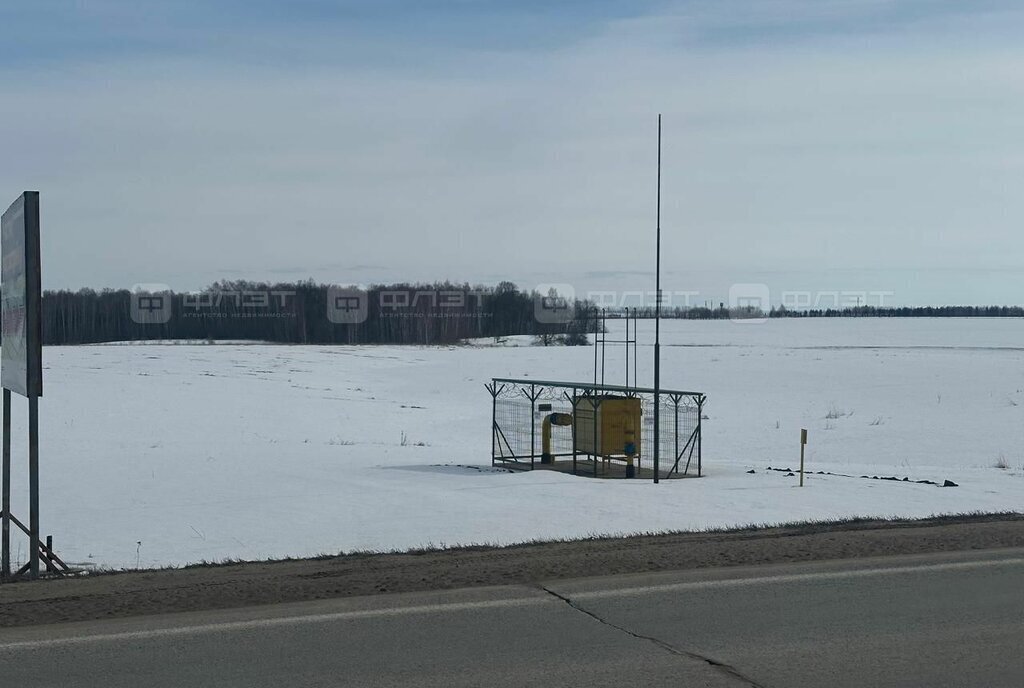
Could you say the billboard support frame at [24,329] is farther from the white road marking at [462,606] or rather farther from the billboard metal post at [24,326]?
the white road marking at [462,606]

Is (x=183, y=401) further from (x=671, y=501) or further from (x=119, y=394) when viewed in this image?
(x=671, y=501)

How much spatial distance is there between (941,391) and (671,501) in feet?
96.8

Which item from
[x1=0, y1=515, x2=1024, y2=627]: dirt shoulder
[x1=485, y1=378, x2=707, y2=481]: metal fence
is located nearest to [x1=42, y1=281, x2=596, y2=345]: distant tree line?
[x1=485, y1=378, x2=707, y2=481]: metal fence

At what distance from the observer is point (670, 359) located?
2795 inches

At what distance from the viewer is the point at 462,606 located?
6.97 meters

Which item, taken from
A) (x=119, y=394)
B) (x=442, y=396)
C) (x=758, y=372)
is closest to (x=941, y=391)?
(x=758, y=372)

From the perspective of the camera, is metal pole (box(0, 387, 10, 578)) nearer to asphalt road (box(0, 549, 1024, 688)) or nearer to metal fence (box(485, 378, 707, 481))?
asphalt road (box(0, 549, 1024, 688))

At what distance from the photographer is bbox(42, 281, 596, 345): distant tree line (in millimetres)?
132875

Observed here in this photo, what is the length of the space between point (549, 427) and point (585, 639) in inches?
592

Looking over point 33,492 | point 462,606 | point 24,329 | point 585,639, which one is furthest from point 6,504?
point 585,639

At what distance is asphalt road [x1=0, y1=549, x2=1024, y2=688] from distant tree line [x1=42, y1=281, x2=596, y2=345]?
114523 millimetres

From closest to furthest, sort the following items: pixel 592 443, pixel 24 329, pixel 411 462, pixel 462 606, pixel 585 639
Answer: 1. pixel 585 639
2. pixel 462 606
3. pixel 24 329
4. pixel 592 443
5. pixel 411 462

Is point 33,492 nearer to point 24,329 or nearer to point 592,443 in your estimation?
point 24,329

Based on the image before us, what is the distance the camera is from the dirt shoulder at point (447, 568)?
720 cm
